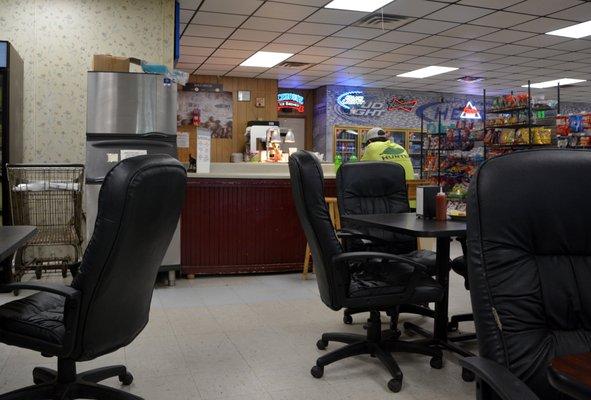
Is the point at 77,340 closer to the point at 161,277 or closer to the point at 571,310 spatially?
the point at 571,310

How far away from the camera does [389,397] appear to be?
259 cm

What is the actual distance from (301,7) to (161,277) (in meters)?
3.71

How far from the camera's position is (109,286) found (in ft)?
6.50

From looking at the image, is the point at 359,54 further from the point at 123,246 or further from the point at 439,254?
the point at 123,246

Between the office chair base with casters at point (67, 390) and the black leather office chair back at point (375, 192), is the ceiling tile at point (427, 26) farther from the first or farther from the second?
the office chair base with casters at point (67, 390)

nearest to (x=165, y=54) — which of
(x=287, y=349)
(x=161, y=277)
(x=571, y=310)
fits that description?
(x=161, y=277)

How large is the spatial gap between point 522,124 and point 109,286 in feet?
24.2

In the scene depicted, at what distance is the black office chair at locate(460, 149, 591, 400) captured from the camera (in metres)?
1.44

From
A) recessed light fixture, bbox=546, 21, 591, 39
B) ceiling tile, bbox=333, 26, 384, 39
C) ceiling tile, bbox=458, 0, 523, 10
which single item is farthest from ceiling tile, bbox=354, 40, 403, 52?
recessed light fixture, bbox=546, 21, 591, 39

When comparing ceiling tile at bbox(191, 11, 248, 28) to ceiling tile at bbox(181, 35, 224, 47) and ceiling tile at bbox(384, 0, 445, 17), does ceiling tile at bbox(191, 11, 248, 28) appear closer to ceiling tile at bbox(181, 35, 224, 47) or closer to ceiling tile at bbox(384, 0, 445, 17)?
ceiling tile at bbox(181, 35, 224, 47)

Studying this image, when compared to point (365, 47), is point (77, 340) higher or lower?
lower

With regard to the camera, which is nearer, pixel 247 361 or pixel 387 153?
pixel 247 361

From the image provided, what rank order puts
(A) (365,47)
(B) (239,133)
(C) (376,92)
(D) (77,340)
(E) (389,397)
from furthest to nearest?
(C) (376,92)
(B) (239,133)
(A) (365,47)
(E) (389,397)
(D) (77,340)

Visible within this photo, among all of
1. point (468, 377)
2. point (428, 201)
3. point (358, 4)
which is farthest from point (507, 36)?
point (468, 377)
